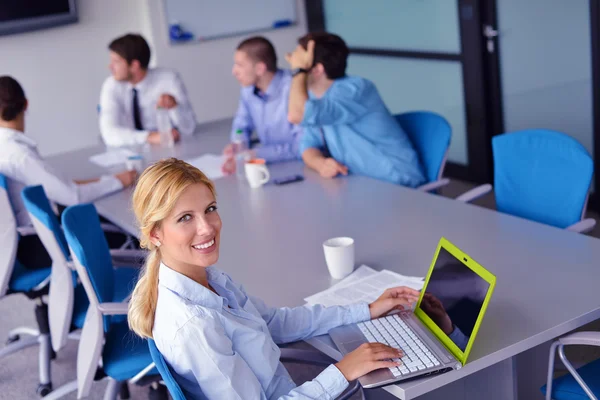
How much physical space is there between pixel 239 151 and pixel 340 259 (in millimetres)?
1777

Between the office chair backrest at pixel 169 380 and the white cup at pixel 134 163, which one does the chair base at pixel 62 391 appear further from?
the office chair backrest at pixel 169 380

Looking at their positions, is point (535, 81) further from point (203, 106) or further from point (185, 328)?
point (185, 328)

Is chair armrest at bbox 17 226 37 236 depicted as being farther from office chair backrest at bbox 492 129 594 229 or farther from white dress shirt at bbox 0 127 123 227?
office chair backrest at bbox 492 129 594 229

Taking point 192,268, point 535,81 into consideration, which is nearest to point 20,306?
point 192,268

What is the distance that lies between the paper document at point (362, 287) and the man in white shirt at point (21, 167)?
1.69m

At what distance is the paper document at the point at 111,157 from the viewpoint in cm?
432

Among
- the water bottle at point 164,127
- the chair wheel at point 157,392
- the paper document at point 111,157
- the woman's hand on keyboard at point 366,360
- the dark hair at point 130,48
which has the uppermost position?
the dark hair at point 130,48

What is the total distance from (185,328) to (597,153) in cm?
348

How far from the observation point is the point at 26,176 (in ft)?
11.8

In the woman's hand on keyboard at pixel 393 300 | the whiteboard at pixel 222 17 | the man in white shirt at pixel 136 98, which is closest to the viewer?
the woman's hand on keyboard at pixel 393 300

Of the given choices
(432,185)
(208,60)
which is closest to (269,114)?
(432,185)

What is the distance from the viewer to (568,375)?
2.23 m

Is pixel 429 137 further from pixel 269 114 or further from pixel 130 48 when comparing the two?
pixel 130 48

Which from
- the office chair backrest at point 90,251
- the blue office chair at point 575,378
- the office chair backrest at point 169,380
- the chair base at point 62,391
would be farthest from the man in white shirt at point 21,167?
the blue office chair at point 575,378
